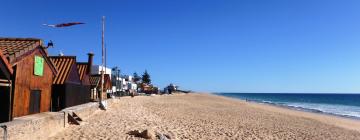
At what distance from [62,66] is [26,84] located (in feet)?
19.1

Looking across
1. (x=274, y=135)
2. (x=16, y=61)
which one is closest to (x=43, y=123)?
(x=16, y=61)

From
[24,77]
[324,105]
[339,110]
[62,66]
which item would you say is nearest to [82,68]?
[62,66]

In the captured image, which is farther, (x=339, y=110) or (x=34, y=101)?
(x=339, y=110)

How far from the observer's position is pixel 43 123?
11328 millimetres

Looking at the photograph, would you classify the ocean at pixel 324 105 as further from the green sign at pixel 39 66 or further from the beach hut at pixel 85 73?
the green sign at pixel 39 66

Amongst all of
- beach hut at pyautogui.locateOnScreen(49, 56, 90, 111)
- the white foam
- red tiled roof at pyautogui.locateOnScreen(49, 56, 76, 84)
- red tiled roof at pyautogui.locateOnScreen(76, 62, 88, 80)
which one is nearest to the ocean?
the white foam

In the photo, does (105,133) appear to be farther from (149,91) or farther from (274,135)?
(149,91)

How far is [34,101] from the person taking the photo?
13742 mm

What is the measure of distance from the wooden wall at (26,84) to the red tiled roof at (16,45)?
0.33 m

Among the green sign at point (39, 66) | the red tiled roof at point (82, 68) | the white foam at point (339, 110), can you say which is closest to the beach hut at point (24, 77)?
the green sign at point (39, 66)

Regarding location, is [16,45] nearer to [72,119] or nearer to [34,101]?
[34,101]

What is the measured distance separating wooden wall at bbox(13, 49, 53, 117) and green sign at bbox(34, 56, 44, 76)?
0.52ft

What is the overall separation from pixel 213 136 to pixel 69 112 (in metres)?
6.21

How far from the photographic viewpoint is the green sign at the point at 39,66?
13.6 metres
